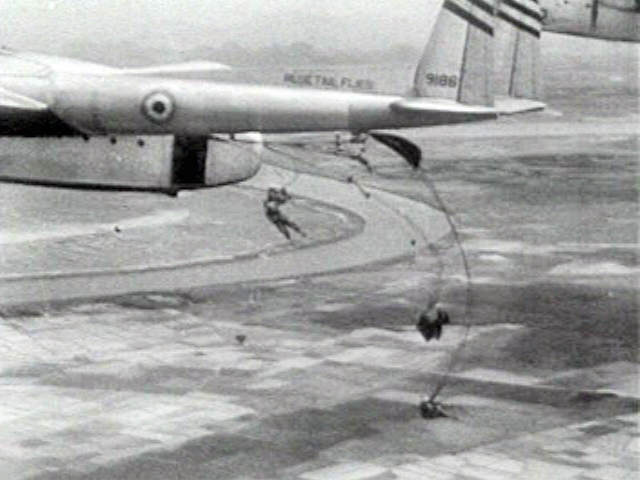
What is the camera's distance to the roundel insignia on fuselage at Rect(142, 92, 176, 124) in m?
26.3

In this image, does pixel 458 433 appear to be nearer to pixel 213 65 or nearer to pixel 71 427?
pixel 71 427

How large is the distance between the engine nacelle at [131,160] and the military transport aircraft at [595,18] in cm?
4170

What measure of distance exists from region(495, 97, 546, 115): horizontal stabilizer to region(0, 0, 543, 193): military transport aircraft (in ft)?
4.19

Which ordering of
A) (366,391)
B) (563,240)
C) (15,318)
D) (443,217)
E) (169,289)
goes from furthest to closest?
(443,217) → (563,240) → (169,289) → (15,318) → (366,391)

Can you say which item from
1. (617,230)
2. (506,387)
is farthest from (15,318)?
(617,230)

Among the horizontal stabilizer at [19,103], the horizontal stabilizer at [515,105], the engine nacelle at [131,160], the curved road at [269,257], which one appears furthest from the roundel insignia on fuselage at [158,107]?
the curved road at [269,257]

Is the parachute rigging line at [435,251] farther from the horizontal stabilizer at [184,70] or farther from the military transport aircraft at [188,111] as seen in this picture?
the horizontal stabilizer at [184,70]

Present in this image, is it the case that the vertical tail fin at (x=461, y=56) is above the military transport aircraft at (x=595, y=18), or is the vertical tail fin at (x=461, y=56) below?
below

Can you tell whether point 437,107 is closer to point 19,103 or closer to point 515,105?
point 515,105

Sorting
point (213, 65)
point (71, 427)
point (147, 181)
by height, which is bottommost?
point (71, 427)

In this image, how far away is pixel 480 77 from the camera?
28531 mm

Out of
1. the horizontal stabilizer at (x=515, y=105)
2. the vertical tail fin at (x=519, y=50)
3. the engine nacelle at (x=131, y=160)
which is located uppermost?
the vertical tail fin at (x=519, y=50)

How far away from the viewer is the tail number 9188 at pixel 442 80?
94.5 feet

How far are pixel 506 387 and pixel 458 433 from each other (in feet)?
11.8
